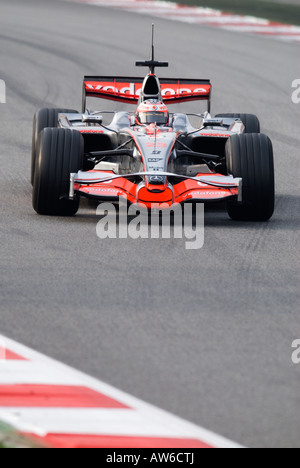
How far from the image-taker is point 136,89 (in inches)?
436

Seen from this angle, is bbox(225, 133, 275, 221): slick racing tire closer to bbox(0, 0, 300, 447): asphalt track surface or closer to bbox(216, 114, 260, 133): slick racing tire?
bbox(0, 0, 300, 447): asphalt track surface

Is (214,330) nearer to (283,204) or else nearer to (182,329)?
(182,329)

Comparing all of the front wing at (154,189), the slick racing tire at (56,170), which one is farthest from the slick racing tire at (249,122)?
the slick racing tire at (56,170)

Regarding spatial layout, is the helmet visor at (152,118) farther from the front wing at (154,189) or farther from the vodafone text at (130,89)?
the front wing at (154,189)

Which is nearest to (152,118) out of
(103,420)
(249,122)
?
(249,122)

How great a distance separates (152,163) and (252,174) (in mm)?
830

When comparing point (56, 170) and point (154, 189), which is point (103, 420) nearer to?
point (154, 189)

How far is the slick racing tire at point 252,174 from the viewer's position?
29.8 feet

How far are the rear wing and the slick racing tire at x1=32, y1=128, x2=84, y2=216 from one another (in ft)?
5.98

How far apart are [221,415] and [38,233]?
13.0ft

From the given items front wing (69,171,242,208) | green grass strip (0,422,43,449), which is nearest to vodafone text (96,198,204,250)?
front wing (69,171,242,208)

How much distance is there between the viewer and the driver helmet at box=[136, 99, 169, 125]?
10.1 metres

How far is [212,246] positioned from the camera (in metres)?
8.30
